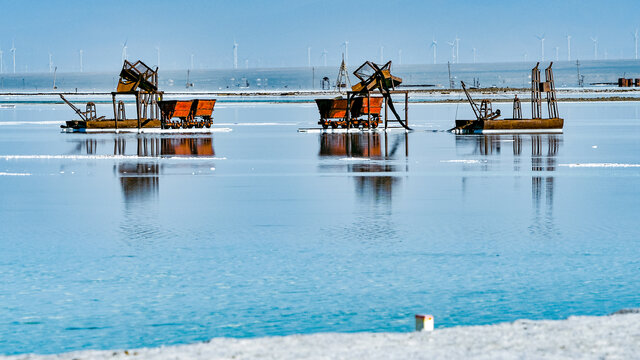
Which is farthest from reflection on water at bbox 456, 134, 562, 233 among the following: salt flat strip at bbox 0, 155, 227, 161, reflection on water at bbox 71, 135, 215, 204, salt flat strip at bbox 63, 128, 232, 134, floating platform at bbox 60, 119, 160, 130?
floating platform at bbox 60, 119, 160, 130

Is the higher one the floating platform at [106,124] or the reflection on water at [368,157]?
the floating platform at [106,124]

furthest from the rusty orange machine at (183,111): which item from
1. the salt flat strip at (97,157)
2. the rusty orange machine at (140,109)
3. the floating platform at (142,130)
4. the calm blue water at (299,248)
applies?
the calm blue water at (299,248)

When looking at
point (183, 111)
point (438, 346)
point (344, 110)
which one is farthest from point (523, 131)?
point (438, 346)

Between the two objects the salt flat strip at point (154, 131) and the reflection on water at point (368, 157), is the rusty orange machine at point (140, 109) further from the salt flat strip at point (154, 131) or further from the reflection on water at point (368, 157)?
the reflection on water at point (368, 157)

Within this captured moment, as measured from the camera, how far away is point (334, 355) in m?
7.82

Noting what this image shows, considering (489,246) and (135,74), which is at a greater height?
(135,74)

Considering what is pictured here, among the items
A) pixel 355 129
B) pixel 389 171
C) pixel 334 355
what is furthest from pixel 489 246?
pixel 355 129

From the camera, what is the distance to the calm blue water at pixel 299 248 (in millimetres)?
10000

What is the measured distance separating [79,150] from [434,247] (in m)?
25.5

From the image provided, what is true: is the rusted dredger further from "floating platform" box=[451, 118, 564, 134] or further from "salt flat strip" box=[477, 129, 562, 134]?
"salt flat strip" box=[477, 129, 562, 134]

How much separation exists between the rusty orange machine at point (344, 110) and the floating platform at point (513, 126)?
7.10m

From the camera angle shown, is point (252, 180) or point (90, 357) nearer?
point (90, 357)

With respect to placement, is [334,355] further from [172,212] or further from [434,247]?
[172,212]

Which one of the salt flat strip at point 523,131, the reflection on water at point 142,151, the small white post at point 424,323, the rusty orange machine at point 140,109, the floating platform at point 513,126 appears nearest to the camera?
the small white post at point 424,323
